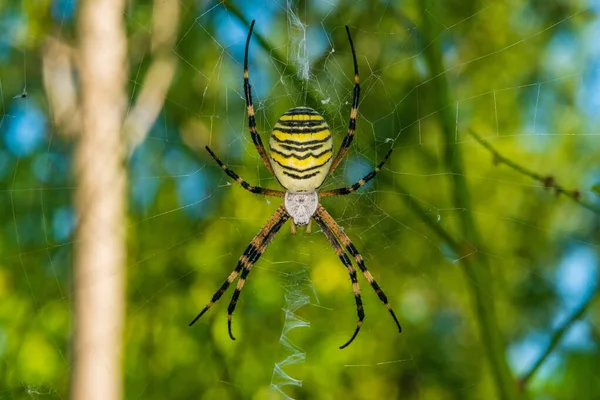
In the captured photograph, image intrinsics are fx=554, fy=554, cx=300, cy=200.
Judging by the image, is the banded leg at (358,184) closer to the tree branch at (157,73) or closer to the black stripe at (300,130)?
the black stripe at (300,130)

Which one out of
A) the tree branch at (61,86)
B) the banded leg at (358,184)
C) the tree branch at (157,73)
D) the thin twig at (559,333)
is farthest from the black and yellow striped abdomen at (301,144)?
the tree branch at (61,86)

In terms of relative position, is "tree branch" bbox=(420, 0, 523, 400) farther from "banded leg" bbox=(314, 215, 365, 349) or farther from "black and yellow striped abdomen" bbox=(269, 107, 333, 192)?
"banded leg" bbox=(314, 215, 365, 349)

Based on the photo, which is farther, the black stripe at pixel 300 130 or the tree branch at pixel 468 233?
the black stripe at pixel 300 130

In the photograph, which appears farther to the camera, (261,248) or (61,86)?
(61,86)

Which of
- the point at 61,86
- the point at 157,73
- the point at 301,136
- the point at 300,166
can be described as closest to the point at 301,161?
the point at 300,166

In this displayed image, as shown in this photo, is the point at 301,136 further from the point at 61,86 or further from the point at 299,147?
the point at 61,86

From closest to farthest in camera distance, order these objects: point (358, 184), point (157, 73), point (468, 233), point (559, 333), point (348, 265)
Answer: point (559, 333)
point (468, 233)
point (358, 184)
point (348, 265)
point (157, 73)

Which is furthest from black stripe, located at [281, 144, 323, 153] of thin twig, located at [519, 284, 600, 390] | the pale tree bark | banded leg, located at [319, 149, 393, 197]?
the pale tree bark
